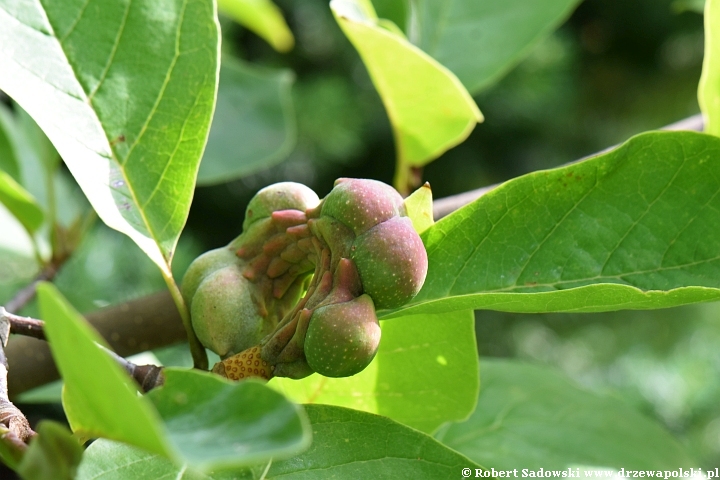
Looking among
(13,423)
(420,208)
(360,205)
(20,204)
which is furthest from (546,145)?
(13,423)

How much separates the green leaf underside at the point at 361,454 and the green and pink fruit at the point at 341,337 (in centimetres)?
10

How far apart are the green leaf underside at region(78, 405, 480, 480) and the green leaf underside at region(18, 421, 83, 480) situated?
0.16m

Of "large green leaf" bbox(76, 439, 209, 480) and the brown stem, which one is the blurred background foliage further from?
"large green leaf" bbox(76, 439, 209, 480)

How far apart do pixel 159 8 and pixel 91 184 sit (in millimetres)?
190

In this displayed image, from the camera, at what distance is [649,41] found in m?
3.18

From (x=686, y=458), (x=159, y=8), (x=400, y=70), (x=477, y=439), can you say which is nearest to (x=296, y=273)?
(x=159, y=8)

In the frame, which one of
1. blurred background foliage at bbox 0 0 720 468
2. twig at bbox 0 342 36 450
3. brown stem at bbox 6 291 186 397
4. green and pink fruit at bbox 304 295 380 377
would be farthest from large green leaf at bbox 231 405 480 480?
blurred background foliage at bbox 0 0 720 468

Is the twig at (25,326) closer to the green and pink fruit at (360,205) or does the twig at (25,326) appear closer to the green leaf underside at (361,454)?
the green leaf underside at (361,454)

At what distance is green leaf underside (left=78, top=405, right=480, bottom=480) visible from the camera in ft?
2.06

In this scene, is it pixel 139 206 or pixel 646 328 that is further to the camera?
pixel 646 328

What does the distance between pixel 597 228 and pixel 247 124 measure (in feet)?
3.26

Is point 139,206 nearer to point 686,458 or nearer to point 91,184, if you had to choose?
point 91,184

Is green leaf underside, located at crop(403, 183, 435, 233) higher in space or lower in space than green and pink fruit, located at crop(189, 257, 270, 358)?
higher

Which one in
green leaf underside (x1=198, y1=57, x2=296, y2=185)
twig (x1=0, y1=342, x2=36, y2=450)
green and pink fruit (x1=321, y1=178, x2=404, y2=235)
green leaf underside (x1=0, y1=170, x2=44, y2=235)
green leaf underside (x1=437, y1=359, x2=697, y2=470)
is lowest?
green leaf underside (x1=437, y1=359, x2=697, y2=470)
